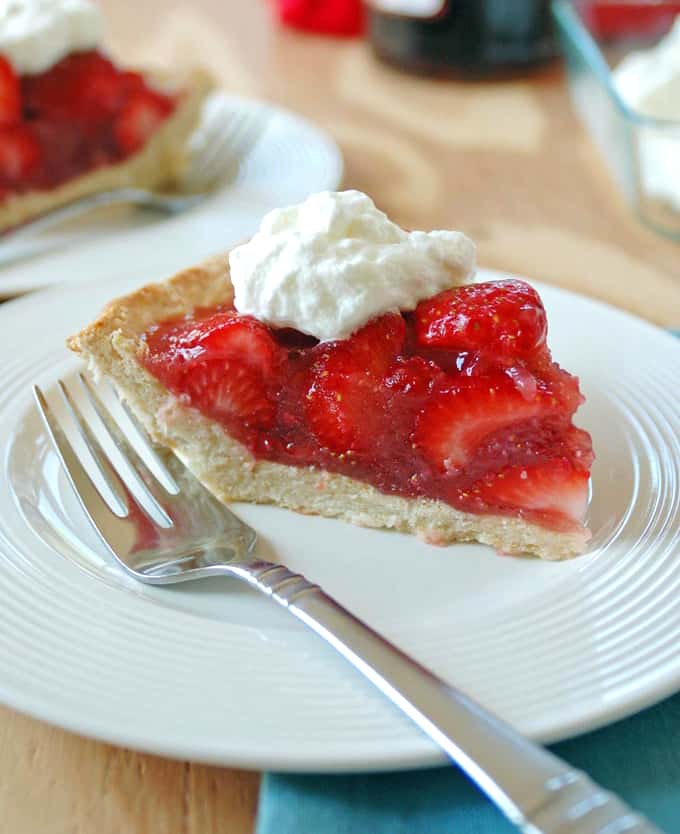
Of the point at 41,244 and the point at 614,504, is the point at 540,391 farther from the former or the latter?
the point at 41,244

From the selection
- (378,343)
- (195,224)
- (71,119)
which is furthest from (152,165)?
(378,343)

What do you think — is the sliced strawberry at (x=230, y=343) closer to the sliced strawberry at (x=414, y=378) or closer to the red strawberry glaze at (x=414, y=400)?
the red strawberry glaze at (x=414, y=400)

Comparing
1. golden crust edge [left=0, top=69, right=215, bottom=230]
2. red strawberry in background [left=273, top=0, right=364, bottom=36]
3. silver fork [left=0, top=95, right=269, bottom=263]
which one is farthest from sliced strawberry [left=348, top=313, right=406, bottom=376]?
red strawberry in background [left=273, top=0, right=364, bottom=36]

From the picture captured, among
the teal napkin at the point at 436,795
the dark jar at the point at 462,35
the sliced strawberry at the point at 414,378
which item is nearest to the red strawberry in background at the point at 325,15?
the dark jar at the point at 462,35

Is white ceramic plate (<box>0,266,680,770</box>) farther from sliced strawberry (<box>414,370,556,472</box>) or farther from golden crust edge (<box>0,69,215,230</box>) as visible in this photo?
golden crust edge (<box>0,69,215,230</box>)

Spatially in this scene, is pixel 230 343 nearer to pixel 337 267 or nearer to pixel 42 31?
pixel 337 267

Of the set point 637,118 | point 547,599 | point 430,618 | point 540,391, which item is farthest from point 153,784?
point 637,118

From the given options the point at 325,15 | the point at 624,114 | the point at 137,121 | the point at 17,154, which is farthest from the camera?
the point at 325,15
